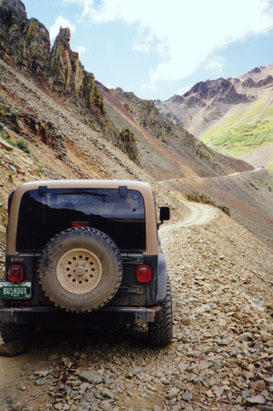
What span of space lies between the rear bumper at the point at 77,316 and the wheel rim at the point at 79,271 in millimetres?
489

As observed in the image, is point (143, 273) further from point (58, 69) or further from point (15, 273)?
point (58, 69)

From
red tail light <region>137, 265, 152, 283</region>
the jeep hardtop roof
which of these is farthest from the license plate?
red tail light <region>137, 265, 152, 283</region>

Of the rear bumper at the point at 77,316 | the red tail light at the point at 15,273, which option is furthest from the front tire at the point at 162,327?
the red tail light at the point at 15,273

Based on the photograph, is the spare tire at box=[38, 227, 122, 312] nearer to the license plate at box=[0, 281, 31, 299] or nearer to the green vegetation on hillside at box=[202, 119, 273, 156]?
the license plate at box=[0, 281, 31, 299]

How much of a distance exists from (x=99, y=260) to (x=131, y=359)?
162 cm

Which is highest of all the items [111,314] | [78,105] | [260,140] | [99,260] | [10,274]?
[260,140]

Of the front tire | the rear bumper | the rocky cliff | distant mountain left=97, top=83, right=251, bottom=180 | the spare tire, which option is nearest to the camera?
the spare tire

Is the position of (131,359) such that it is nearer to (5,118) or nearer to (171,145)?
(5,118)

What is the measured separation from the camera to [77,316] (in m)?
4.16

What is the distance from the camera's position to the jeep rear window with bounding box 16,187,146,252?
4.25 metres

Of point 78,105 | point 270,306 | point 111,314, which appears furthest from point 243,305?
point 78,105

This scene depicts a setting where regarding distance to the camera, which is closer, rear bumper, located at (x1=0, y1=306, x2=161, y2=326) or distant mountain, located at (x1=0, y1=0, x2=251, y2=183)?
rear bumper, located at (x1=0, y1=306, x2=161, y2=326)

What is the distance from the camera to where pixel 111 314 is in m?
4.14

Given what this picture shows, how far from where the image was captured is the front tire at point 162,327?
4.61 metres
